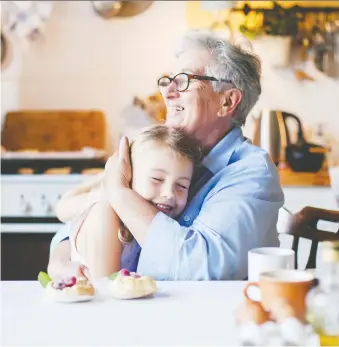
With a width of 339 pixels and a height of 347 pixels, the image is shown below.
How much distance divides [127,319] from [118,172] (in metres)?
0.54

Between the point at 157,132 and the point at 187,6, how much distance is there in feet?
7.10

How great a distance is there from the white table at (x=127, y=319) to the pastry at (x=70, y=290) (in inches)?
0.5

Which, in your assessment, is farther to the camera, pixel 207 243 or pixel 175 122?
pixel 175 122

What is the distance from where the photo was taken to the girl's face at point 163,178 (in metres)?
1.65

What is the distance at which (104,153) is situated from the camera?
3521 millimetres

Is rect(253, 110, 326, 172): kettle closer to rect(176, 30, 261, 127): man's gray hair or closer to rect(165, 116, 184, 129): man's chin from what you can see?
rect(176, 30, 261, 127): man's gray hair

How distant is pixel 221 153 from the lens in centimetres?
173

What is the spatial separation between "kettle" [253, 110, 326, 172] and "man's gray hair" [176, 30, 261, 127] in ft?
5.09

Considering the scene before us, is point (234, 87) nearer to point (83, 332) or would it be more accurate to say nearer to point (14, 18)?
point (83, 332)

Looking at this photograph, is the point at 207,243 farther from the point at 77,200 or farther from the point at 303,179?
the point at 303,179

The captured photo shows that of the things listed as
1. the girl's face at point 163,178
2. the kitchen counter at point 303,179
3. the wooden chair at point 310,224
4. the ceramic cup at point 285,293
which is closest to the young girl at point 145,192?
the girl's face at point 163,178

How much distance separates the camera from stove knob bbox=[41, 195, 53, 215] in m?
3.32

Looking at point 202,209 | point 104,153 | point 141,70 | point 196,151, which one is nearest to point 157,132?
point 196,151

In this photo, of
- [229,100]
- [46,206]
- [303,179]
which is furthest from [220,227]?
[46,206]
